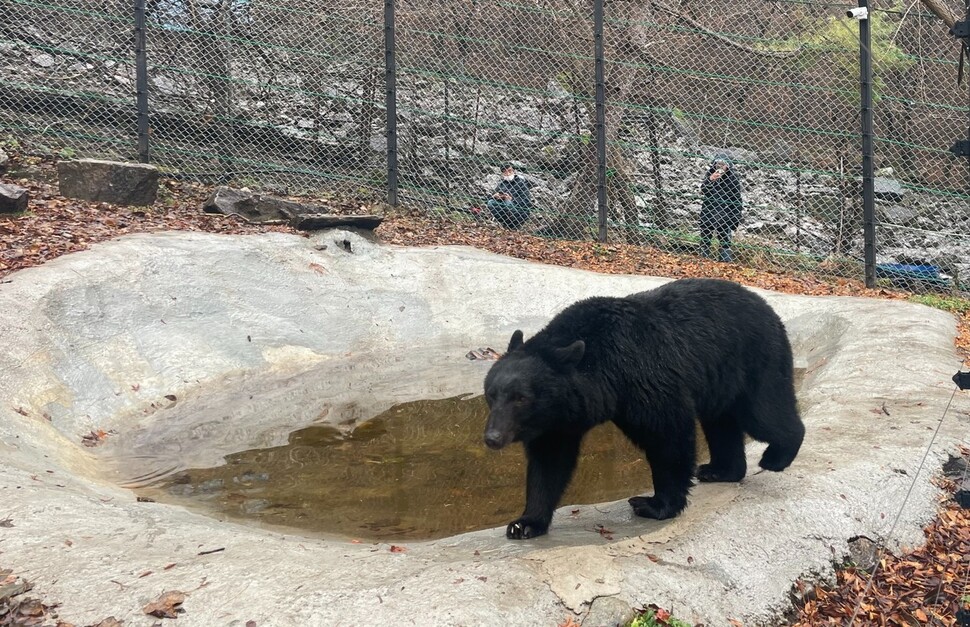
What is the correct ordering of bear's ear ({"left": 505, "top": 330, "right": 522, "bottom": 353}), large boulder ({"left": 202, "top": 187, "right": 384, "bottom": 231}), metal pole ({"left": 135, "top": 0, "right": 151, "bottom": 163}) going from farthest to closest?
1. metal pole ({"left": 135, "top": 0, "right": 151, "bottom": 163})
2. large boulder ({"left": 202, "top": 187, "right": 384, "bottom": 231})
3. bear's ear ({"left": 505, "top": 330, "right": 522, "bottom": 353})

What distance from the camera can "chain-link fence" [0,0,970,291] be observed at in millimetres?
10891

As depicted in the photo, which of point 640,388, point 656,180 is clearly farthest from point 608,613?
point 656,180

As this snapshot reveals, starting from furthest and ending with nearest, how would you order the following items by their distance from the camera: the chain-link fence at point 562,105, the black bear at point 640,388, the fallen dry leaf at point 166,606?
the chain-link fence at point 562,105 → the black bear at point 640,388 → the fallen dry leaf at point 166,606

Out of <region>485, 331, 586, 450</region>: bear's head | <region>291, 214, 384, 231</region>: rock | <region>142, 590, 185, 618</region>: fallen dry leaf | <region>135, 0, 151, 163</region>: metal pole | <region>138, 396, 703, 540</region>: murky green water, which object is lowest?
<region>138, 396, 703, 540</region>: murky green water

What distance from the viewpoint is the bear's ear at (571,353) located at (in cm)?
412

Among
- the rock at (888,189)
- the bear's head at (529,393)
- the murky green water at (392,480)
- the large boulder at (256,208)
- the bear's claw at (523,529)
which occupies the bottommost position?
the murky green water at (392,480)

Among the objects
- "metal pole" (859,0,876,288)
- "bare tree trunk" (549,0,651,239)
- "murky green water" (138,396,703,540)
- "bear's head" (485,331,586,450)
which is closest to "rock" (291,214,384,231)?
"bare tree trunk" (549,0,651,239)

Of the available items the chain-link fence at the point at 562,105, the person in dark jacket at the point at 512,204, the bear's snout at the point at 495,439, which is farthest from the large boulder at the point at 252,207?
the bear's snout at the point at 495,439

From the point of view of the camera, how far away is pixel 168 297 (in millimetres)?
7320

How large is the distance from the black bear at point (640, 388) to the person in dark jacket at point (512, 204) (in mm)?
6890

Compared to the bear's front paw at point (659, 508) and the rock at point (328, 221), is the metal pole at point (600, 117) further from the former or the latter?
the bear's front paw at point (659, 508)

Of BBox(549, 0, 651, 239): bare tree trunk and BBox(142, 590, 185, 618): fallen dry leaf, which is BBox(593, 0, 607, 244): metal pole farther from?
BBox(142, 590, 185, 618): fallen dry leaf

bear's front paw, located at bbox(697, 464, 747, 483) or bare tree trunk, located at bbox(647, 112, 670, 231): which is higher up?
bare tree trunk, located at bbox(647, 112, 670, 231)

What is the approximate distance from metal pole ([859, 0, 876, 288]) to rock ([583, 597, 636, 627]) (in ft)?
27.7
